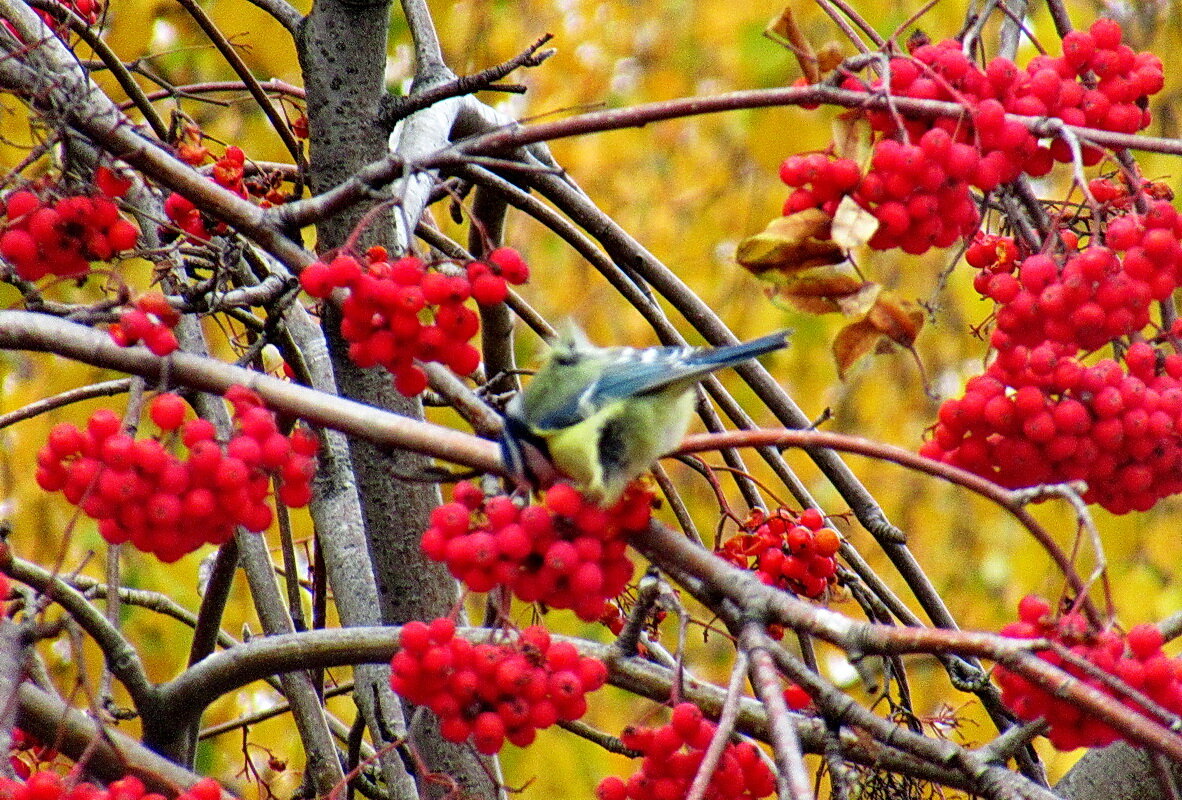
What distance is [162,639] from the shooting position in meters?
4.15

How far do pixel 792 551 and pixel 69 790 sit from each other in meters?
1.14

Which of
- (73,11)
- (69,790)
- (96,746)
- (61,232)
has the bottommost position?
(69,790)

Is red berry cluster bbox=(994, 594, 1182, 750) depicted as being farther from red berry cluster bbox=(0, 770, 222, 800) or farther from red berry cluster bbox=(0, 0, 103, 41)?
red berry cluster bbox=(0, 0, 103, 41)

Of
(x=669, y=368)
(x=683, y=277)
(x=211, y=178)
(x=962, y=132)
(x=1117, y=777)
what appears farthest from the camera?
(x=683, y=277)

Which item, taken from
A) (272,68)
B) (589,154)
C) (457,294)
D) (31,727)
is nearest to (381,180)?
(457,294)

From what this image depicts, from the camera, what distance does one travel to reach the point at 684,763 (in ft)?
5.69

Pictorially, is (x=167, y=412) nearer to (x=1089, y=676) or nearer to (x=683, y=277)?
(x=1089, y=676)

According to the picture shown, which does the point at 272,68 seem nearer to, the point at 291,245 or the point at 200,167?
the point at 200,167

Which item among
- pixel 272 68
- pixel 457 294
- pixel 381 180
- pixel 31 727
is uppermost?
pixel 272 68

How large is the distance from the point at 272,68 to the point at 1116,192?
7.14 ft

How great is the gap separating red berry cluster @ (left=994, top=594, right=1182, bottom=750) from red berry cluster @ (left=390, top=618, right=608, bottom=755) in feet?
1.75

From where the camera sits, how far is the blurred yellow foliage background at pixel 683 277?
4.06 meters

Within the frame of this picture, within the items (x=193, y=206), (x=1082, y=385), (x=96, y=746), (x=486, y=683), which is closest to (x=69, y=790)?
(x=96, y=746)

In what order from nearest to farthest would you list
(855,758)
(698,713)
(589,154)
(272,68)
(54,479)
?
(54,479) → (698,713) → (855,758) → (272,68) → (589,154)
